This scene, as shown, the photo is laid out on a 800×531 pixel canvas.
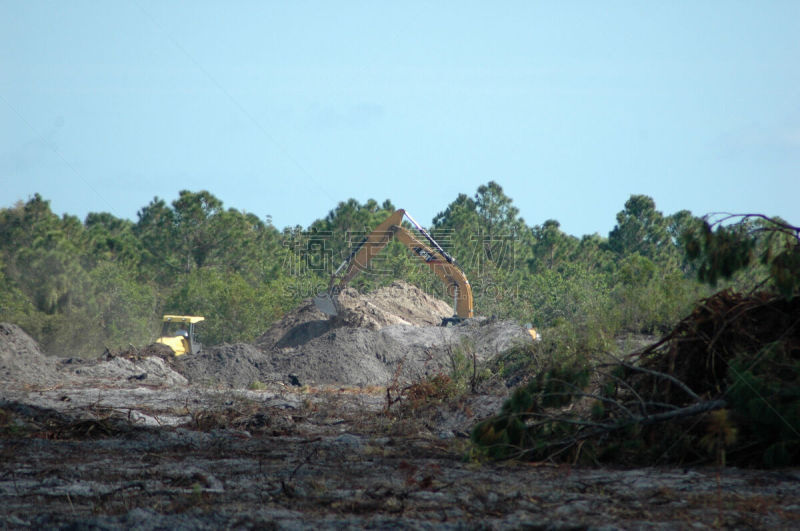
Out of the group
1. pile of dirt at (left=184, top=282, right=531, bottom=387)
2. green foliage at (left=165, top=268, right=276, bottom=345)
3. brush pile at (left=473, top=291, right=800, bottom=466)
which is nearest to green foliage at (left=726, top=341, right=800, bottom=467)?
brush pile at (left=473, top=291, right=800, bottom=466)

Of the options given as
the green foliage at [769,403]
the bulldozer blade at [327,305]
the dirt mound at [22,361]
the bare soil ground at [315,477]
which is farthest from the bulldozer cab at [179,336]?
the green foliage at [769,403]

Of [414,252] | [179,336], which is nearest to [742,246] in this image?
[414,252]

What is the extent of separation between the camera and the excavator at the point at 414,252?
29.5 meters

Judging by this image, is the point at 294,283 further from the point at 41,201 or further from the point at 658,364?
the point at 658,364

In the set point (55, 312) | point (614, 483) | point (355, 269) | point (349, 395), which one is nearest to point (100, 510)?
point (614, 483)

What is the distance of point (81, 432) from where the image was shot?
11.1m

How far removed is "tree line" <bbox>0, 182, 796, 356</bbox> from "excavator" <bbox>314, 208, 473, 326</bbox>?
350 centimetres

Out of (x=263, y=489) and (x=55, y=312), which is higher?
(x=55, y=312)

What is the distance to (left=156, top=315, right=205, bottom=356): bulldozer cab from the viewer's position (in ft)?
99.8

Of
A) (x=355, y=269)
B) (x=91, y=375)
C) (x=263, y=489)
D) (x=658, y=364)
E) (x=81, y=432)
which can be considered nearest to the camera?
(x=263, y=489)

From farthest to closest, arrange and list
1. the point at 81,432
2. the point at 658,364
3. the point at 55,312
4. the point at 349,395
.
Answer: the point at 55,312 → the point at 349,395 → the point at 81,432 → the point at 658,364

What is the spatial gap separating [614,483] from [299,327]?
Result: 25444mm

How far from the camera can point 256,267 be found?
55.0 m

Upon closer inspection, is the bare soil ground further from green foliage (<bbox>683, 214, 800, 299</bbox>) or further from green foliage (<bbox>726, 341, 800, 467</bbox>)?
green foliage (<bbox>683, 214, 800, 299</bbox>)
